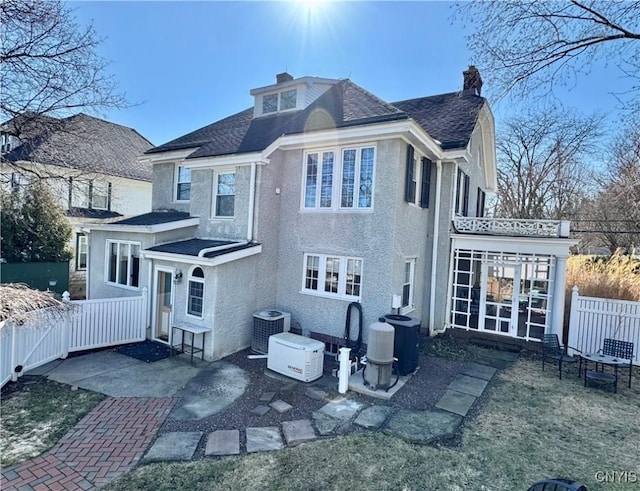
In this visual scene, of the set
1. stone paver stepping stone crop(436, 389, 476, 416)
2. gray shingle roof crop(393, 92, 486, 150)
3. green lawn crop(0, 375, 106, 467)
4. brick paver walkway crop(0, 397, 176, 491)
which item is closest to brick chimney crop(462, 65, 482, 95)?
gray shingle roof crop(393, 92, 486, 150)

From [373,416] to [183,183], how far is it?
11660 millimetres

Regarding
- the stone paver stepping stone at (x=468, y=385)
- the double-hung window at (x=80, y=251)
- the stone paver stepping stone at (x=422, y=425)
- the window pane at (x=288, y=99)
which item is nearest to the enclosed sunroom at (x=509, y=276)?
the stone paver stepping stone at (x=468, y=385)

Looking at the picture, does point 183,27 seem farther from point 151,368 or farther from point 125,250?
point 151,368

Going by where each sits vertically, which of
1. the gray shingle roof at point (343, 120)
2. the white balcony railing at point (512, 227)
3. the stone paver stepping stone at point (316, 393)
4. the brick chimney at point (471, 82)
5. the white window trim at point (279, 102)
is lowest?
the stone paver stepping stone at point (316, 393)

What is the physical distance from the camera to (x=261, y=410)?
7.08 m

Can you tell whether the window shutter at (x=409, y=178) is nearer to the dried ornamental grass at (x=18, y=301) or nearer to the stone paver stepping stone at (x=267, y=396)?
the stone paver stepping stone at (x=267, y=396)

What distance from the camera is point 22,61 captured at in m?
8.46

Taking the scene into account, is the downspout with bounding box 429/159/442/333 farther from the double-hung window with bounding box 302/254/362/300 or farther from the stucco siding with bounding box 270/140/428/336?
the double-hung window with bounding box 302/254/362/300

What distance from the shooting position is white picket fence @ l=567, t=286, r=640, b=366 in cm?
1015

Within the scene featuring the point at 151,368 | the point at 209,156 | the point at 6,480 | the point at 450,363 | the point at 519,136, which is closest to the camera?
the point at 6,480

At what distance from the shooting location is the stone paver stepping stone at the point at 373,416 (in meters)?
6.57

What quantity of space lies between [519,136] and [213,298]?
31.4 meters

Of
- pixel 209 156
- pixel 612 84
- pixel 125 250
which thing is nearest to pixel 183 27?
pixel 209 156

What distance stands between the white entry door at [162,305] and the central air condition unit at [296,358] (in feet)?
13.8
